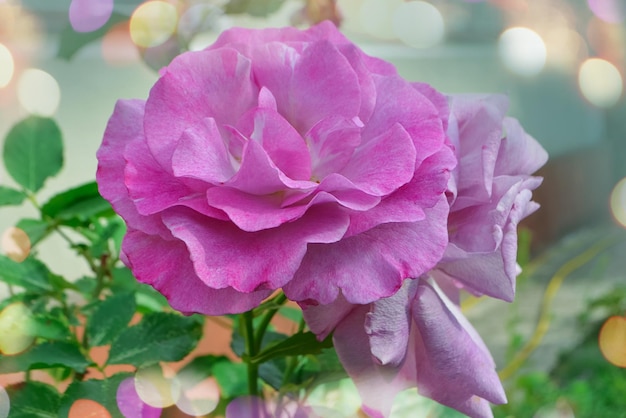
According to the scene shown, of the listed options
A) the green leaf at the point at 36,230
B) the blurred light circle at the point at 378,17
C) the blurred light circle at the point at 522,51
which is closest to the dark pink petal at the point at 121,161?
the green leaf at the point at 36,230

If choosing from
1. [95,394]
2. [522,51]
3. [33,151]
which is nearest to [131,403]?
[95,394]

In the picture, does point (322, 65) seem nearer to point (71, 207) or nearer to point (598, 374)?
point (71, 207)

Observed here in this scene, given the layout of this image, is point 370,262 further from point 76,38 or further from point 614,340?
point 614,340

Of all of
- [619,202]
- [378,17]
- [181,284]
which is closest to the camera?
[181,284]

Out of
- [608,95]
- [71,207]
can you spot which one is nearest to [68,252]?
[71,207]

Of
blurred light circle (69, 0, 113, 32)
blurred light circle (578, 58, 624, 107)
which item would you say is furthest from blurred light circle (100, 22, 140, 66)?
blurred light circle (578, 58, 624, 107)

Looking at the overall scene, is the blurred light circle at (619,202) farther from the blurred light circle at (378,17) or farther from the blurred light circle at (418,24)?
the blurred light circle at (378,17)
